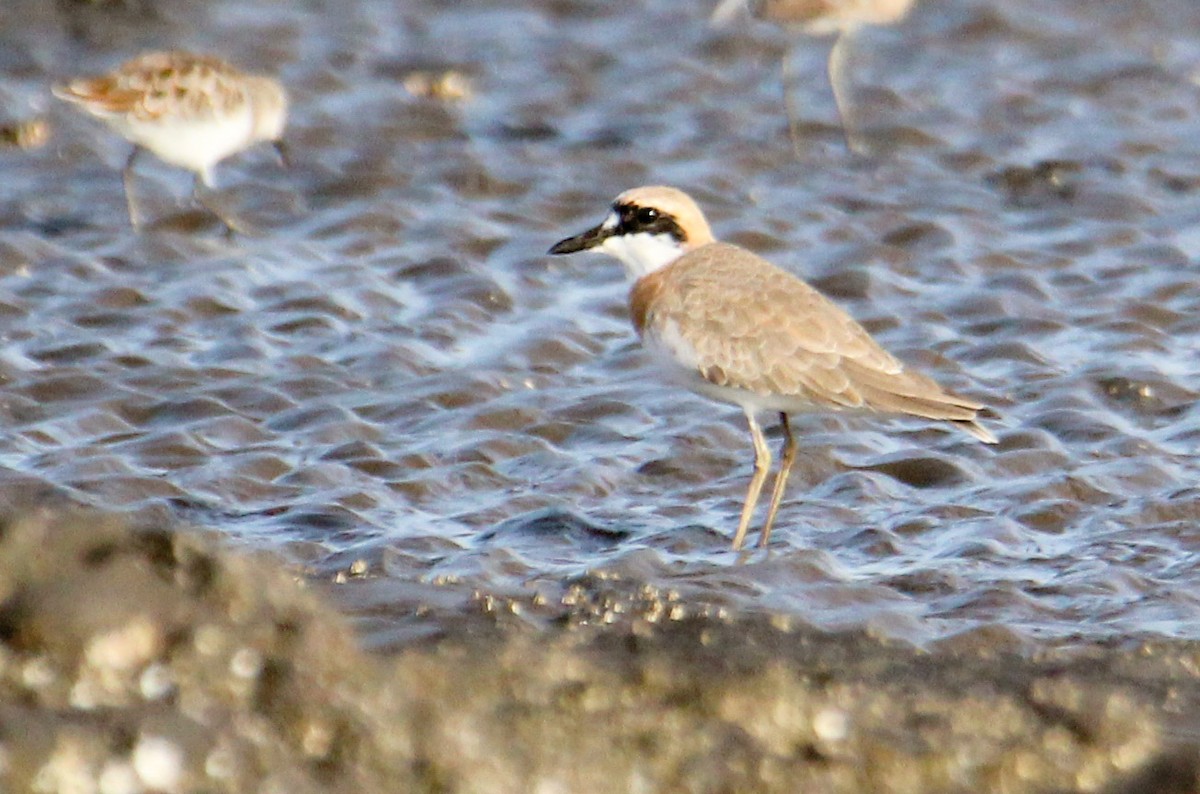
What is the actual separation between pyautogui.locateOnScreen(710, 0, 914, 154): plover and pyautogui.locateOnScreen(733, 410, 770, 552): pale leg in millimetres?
4694

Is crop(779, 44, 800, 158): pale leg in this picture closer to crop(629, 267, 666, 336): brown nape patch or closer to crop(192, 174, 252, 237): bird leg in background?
crop(192, 174, 252, 237): bird leg in background

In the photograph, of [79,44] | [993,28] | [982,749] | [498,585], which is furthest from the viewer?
[993,28]

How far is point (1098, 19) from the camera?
12.7 meters

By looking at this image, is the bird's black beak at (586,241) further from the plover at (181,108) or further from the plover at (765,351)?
the plover at (181,108)

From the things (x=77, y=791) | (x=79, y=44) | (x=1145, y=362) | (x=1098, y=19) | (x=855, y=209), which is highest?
(x=79, y=44)

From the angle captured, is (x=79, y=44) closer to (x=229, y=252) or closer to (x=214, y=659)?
(x=229, y=252)

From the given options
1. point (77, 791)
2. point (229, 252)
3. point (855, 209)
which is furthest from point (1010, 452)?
point (77, 791)

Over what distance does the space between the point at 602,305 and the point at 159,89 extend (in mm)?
2749

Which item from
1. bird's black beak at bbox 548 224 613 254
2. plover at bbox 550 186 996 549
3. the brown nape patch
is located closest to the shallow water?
plover at bbox 550 186 996 549

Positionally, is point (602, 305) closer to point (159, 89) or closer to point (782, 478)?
point (782, 478)

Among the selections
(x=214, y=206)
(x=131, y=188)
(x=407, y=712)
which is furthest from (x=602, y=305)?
(x=407, y=712)

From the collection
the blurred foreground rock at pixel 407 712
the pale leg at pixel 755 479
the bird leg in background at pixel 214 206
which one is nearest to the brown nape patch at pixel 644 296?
the pale leg at pixel 755 479

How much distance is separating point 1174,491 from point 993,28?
22.1ft

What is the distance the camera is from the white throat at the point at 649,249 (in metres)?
6.87
